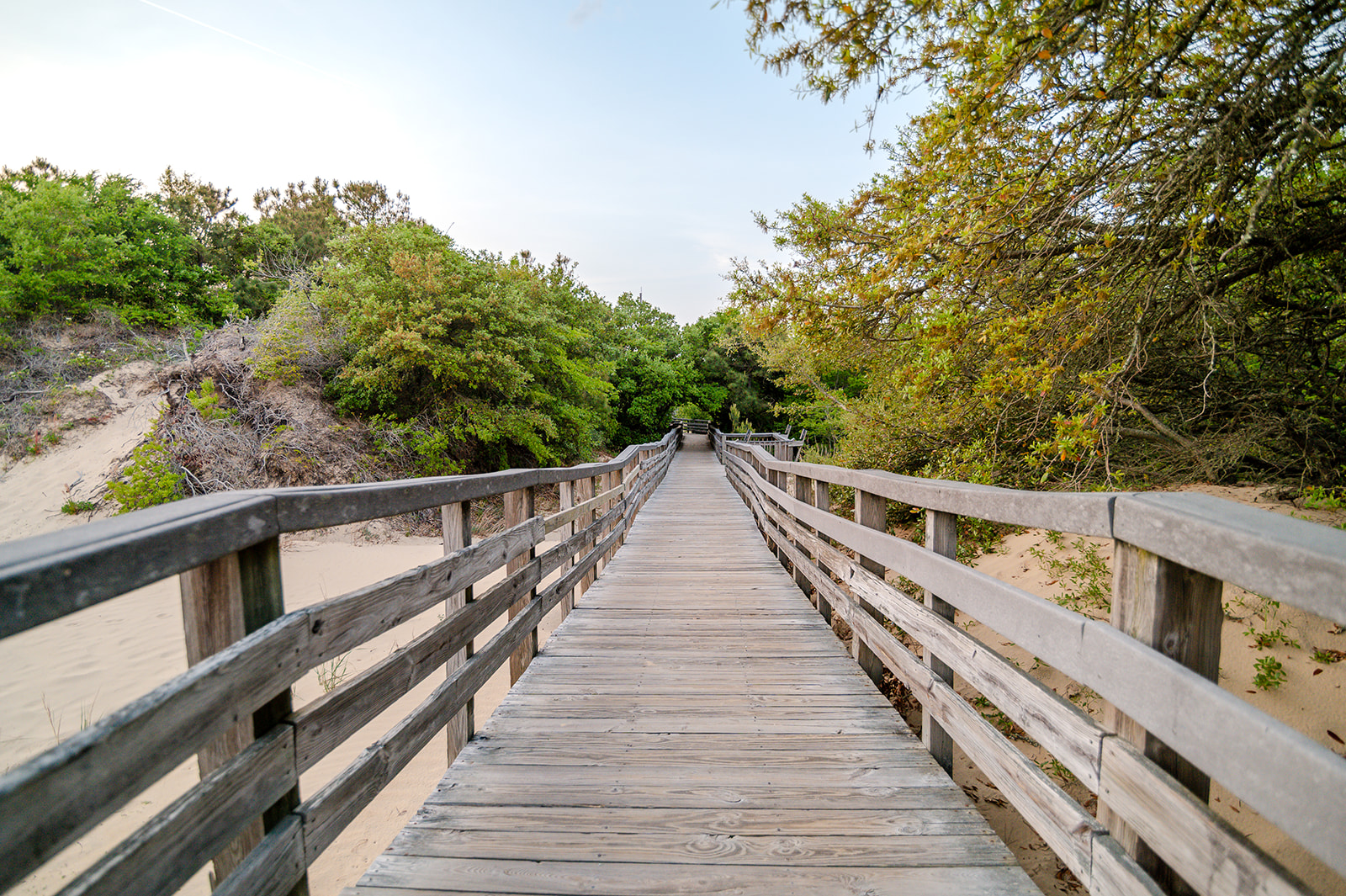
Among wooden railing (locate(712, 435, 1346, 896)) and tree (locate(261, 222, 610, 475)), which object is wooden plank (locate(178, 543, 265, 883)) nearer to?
wooden railing (locate(712, 435, 1346, 896))

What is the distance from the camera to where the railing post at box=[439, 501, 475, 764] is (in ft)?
8.00

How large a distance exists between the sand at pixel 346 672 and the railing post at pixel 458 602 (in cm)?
155

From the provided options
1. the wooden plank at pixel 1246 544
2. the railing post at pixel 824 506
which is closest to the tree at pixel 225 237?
the railing post at pixel 824 506

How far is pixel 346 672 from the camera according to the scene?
6.63 m

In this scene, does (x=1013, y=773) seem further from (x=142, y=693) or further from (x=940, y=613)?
(x=142, y=693)

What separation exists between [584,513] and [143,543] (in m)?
4.02

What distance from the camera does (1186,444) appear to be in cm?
494

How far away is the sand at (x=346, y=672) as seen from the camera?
11.1ft

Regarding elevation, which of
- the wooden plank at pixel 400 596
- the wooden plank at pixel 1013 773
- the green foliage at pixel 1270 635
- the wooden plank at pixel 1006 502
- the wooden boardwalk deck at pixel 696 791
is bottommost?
the green foliage at pixel 1270 635

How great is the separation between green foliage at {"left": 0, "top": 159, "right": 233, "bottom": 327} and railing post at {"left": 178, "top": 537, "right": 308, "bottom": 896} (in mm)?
22183

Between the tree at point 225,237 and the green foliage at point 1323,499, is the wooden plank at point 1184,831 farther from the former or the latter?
the tree at point 225,237

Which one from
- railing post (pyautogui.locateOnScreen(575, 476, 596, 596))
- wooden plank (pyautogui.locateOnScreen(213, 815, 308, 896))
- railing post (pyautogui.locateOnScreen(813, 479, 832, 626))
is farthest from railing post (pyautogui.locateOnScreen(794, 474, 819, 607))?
wooden plank (pyautogui.locateOnScreen(213, 815, 308, 896))

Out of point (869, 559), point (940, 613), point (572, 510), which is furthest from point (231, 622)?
point (572, 510)

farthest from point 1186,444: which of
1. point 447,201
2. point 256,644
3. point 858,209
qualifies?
point 447,201
